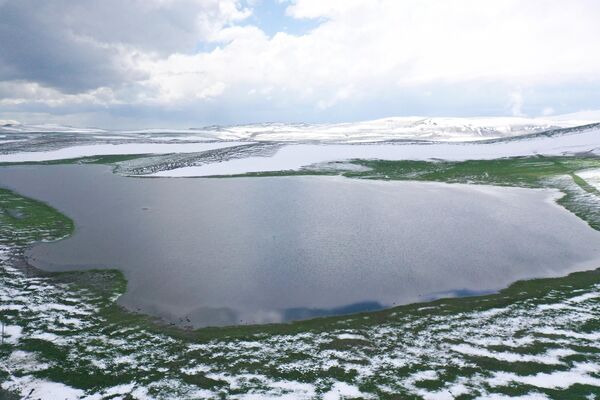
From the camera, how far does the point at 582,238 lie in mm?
41281

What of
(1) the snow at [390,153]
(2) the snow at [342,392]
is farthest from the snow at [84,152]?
(2) the snow at [342,392]

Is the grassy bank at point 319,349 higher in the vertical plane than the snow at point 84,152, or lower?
lower

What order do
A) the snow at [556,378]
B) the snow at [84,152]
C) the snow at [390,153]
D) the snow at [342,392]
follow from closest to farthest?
1. the snow at [342,392]
2. the snow at [556,378]
3. the snow at [390,153]
4. the snow at [84,152]

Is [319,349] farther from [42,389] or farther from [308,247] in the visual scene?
[308,247]

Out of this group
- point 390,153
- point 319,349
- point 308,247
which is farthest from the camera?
point 390,153

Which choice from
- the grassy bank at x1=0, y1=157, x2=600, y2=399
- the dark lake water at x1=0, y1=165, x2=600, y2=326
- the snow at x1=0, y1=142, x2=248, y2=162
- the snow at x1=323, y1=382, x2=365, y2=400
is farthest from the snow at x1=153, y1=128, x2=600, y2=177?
the snow at x1=323, y1=382, x2=365, y2=400

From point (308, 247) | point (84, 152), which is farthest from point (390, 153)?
point (84, 152)

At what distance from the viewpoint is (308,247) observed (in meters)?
39.0

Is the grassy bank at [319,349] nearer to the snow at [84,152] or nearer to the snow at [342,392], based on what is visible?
the snow at [342,392]

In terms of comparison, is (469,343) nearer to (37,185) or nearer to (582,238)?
(582,238)

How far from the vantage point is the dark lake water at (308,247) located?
28375mm

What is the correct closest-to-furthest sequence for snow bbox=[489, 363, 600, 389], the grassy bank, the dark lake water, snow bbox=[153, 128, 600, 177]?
snow bbox=[489, 363, 600, 389] < the grassy bank < the dark lake water < snow bbox=[153, 128, 600, 177]

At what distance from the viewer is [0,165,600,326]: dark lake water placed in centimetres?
2838

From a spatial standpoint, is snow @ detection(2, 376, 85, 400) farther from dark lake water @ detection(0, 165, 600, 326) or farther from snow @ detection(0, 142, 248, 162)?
snow @ detection(0, 142, 248, 162)
